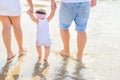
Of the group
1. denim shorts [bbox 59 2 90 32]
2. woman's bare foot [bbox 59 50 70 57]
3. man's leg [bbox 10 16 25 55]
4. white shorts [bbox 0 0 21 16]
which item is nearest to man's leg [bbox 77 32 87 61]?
denim shorts [bbox 59 2 90 32]

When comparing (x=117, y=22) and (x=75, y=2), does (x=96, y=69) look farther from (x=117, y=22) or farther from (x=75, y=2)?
(x=117, y=22)

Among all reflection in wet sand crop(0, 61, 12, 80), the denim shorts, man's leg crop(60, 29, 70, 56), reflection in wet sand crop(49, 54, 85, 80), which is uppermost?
the denim shorts

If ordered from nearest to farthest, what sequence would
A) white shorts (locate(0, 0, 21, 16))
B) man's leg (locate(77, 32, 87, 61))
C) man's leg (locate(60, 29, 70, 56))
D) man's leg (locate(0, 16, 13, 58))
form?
white shorts (locate(0, 0, 21, 16))
man's leg (locate(0, 16, 13, 58))
man's leg (locate(77, 32, 87, 61))
man's leg (locate(60, 29, 70, 56))

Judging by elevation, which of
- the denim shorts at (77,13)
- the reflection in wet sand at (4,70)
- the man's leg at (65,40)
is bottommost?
the reflection in wet sand at (4,70)

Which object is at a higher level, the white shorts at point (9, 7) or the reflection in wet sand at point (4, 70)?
the white shorts at point (9, 7)

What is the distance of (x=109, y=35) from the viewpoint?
9055 mm

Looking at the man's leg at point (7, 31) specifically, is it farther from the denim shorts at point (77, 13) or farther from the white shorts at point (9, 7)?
the denim shorts at point (77, 13)

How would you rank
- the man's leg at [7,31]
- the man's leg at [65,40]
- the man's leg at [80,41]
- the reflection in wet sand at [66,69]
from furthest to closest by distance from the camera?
the man's leg at [65,40] < the man's leg at [80,41] < the man's leg at [7,31] < the reflection in wet sand at [66,69]

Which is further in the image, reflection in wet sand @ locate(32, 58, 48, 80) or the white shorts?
the white shorts

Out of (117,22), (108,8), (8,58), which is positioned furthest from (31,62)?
(108,8)

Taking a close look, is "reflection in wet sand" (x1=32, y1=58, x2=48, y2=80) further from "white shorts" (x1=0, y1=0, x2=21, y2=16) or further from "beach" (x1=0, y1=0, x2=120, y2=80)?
"white shorts" (x1=0, y1=0, x2=21, y2=16)

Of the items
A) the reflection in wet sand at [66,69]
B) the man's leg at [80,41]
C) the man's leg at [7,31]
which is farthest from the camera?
the man's leg at [80,41]

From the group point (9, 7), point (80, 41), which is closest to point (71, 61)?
point (80, 41)

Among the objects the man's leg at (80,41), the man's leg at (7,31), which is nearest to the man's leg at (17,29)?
the man's leg at (7,31)
